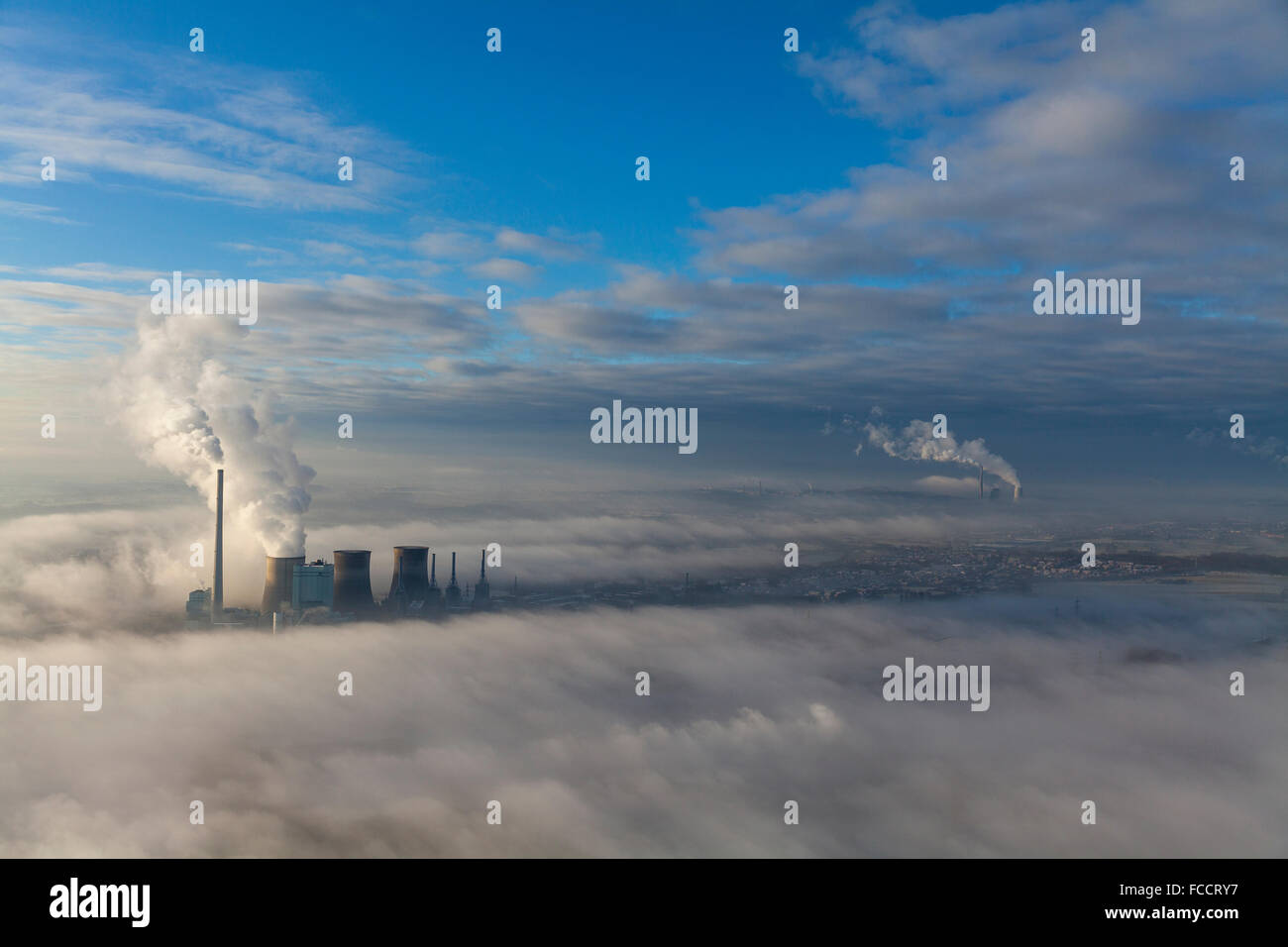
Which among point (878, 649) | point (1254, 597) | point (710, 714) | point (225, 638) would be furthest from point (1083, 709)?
point (225, 638)

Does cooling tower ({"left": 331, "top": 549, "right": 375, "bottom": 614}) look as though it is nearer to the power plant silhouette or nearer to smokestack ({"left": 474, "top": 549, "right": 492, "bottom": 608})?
the power plant silhouette

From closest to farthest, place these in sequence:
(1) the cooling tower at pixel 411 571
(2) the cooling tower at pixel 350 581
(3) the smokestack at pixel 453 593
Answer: (2) the cooling tower at pixel 350 581, (1) the cooling tower at pixel 411 571, (3) the smokestack at pixel 453 593

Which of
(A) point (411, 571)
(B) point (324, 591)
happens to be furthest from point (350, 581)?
(A) point (411, 571)

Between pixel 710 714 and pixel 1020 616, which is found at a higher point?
pixel 1020 616

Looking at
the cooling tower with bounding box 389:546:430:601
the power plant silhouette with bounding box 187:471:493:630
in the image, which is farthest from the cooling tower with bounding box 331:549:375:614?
the cooling tower with bounding box 389:546:430:601

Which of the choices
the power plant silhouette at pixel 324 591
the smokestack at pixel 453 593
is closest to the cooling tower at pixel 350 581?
the power plant silhouette at pixel 324 591

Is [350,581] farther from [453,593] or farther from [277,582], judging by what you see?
[453,593]

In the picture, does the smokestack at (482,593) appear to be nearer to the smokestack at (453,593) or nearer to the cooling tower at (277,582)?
the smokestack at (453,593)

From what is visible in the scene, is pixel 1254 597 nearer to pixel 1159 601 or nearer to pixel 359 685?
pixel 1159 601
